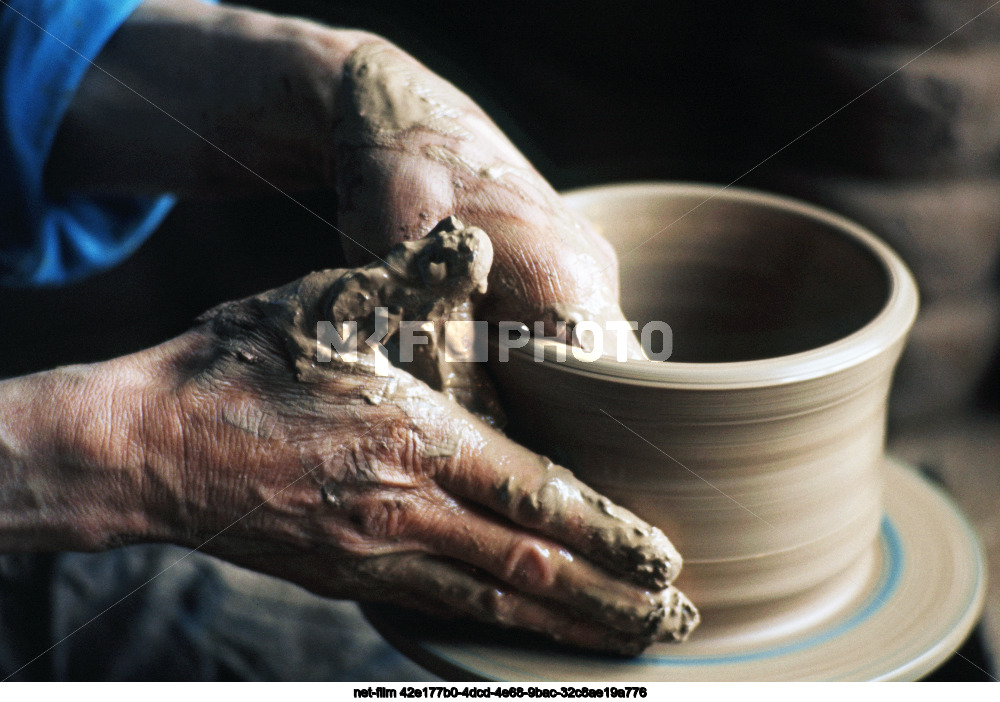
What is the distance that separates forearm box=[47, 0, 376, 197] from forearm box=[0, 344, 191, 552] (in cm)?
54

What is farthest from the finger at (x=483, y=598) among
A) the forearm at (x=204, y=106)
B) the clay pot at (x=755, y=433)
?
the forearm at (x=204, y=106)

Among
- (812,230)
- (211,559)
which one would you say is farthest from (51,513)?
(812,230)

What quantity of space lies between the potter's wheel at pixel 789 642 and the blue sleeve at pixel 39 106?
3.47 feet

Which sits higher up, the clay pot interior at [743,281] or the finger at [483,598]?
the clay pot interior at [743,281]

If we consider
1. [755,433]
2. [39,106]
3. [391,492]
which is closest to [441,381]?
[391,492]

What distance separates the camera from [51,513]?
1.00 meters

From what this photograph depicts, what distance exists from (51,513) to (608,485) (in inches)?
25.1

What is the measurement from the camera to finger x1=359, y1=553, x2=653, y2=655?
3.39ft

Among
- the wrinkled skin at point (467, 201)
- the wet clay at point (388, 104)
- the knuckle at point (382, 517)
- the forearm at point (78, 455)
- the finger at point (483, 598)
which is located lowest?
the finger at point (483, 598)

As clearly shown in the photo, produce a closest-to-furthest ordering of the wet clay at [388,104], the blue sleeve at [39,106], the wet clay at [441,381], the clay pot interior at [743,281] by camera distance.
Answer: the wet clay at [441,381] < the wet clay at [388,104] < the clay pot interior at [743,281] < the blue sleeve at [39,106]

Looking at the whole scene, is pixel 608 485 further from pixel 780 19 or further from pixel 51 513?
pixel 780 19

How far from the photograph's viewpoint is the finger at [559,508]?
0.99 meters

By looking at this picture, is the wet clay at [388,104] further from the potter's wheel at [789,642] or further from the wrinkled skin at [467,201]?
the potter's wheel at [789,642]
